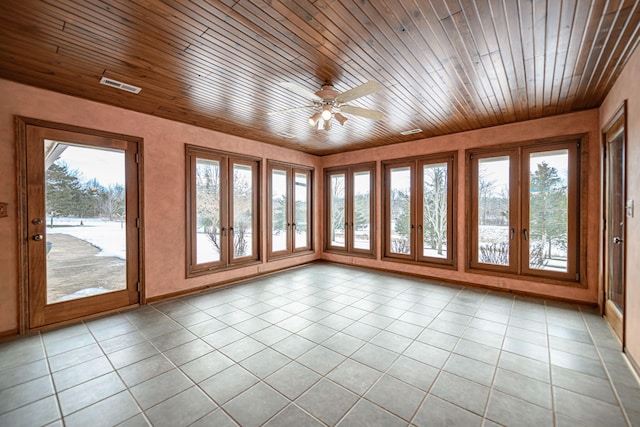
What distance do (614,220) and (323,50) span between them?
13.5 ft

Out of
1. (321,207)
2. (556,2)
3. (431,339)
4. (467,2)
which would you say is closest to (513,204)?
(431,339)

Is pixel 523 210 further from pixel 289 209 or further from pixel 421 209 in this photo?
pixel 289 209

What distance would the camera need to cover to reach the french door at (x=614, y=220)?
3.20 metres

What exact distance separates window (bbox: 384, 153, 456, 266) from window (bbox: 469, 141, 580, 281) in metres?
0.43

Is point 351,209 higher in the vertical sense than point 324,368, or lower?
higher

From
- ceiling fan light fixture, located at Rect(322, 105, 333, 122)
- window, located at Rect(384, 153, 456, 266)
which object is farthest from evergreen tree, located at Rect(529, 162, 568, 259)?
ceiling fan light fixture, located at Rect(322, 105, 333, 122)

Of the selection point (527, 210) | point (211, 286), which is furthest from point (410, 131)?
point (211, 286)

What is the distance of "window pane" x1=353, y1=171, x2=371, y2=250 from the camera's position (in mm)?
6578

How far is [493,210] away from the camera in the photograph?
489 cm

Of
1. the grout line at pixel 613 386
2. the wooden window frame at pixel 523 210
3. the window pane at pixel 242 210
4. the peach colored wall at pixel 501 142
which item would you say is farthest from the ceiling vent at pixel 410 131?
the grout line at pixel 613 386

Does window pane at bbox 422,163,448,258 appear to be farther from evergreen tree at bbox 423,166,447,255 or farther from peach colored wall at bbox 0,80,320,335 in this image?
peach colored wall at bbox 0,80,320,335

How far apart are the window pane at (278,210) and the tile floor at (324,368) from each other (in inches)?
93.4

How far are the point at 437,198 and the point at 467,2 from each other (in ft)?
13.1

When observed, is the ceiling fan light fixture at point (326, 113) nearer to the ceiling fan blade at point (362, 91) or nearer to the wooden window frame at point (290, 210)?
the ceiling fan blade at point (362, 91)
